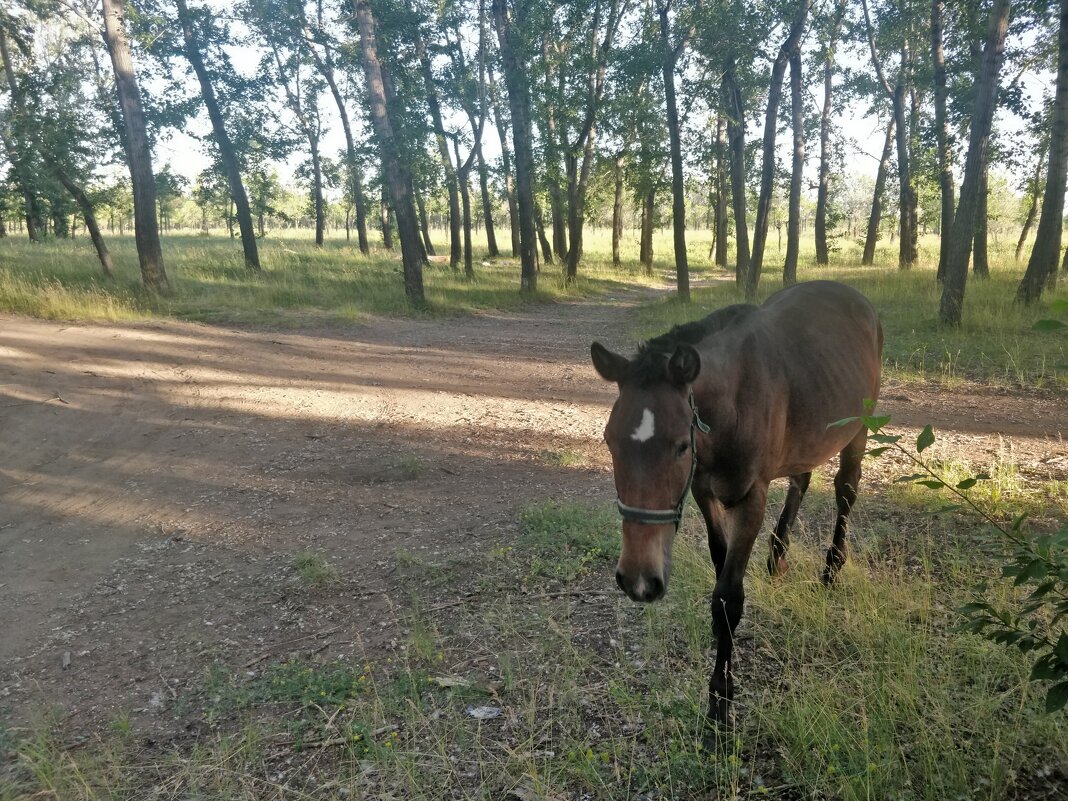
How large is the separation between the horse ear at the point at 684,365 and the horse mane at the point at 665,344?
0.16ft

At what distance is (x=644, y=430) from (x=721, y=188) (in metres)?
32.0

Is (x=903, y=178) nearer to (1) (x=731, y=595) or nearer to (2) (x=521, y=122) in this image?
(2) (x=521, y=122)

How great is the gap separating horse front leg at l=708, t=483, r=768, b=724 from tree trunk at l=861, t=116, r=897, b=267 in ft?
94.4

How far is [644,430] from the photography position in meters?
2.51

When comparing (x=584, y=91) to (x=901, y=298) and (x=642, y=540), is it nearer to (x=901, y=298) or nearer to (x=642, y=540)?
(x=901, y=298)

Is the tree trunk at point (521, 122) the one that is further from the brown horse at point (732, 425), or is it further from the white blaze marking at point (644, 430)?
the white blaze marking at point (644, 430)

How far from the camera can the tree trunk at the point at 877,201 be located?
93.5 feet

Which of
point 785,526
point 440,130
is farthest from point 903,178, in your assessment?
point 785,526

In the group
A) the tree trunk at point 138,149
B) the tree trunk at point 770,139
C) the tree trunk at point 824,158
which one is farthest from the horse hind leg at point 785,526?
the tree trunk at point 824,158

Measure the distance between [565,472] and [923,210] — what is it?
3377 centimetres

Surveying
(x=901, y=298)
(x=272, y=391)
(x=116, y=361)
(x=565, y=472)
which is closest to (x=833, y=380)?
(x=565, y=472)

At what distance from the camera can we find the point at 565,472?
6.68 m

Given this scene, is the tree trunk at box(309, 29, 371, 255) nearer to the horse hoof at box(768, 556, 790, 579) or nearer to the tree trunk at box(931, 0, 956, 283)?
the tree trunk at box(931, 0, 956, 283)

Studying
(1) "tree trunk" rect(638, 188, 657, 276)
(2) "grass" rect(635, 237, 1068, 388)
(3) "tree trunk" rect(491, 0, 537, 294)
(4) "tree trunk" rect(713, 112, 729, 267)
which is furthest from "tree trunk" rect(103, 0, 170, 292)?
(4) "tree trunk" rect(713, 112, 729, 267)
